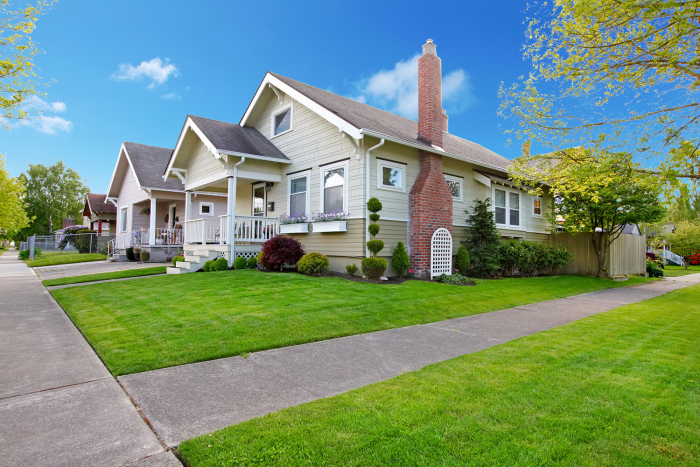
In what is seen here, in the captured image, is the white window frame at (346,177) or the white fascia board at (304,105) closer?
the white fascia board at (304,105)

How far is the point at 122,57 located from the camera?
18.4m

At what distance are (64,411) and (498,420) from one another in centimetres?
328

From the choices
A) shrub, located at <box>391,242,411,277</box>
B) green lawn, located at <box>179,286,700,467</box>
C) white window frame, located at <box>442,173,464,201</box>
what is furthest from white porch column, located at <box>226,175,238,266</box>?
green lawn, located at <box>179,286,700,467</box>

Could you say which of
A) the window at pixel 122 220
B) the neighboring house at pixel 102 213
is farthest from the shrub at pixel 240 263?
the neighboring house at pixel 102 213

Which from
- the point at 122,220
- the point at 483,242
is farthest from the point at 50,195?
the point at 483,242

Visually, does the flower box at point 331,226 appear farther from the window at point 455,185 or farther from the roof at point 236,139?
the window at point 455,185

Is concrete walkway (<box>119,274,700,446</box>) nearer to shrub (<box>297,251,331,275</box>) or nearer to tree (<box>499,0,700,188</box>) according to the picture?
tree (<box>499,0,700,188</box>)

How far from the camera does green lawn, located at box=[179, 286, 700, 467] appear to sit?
90.4 inches

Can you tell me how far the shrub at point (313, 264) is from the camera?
34.9 feet

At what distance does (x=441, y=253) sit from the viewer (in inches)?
452

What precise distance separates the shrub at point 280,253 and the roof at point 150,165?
1072 centimetres

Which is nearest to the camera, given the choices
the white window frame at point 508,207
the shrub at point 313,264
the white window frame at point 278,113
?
the shrub at point 313,264

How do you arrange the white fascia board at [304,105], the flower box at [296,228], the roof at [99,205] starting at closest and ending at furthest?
the white fascia board at [304,105], the flower box at [296,228], the roof at [99,205]

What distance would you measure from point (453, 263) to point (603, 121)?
7.24 metres
